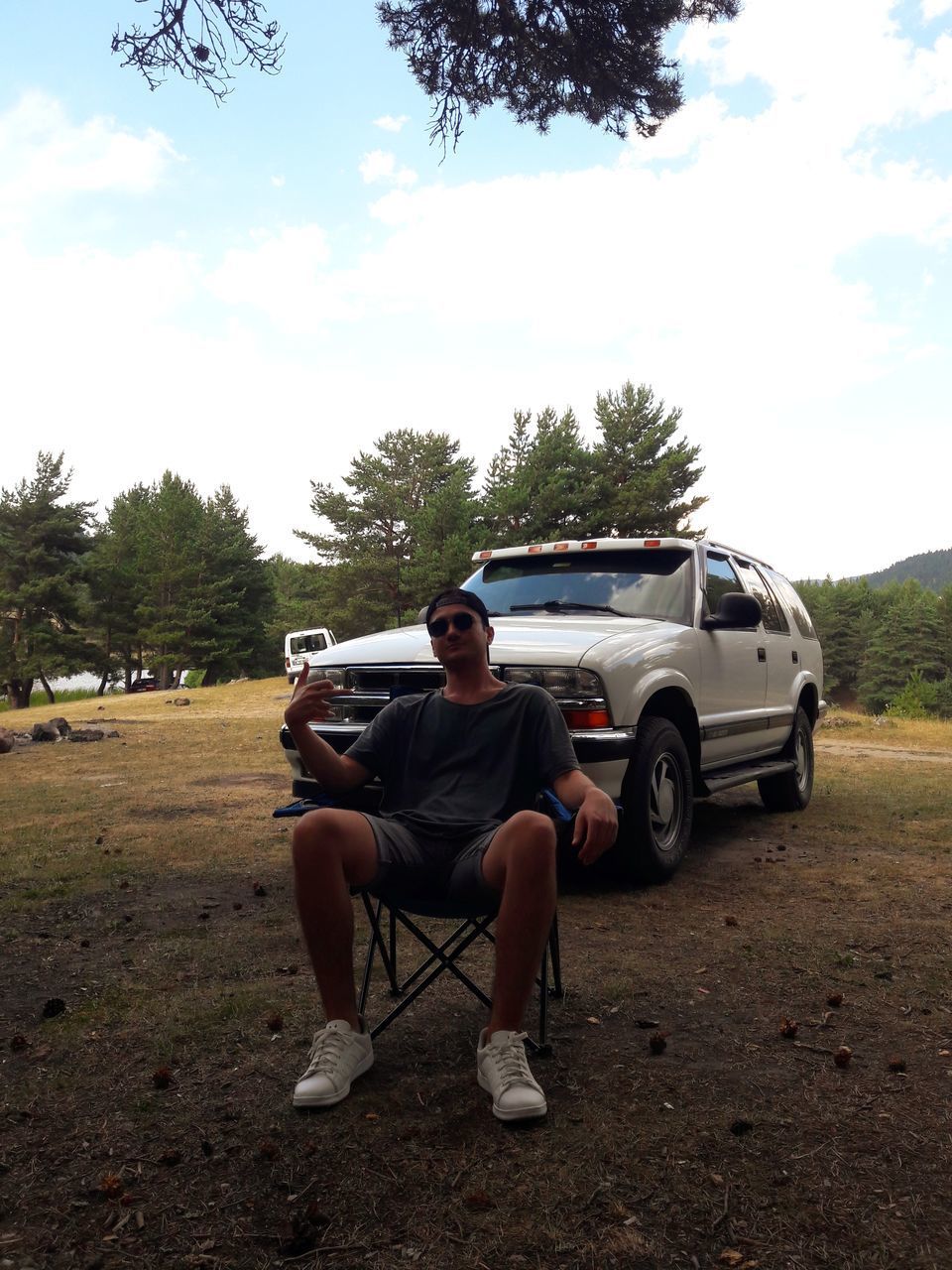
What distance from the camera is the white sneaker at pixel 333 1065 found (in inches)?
106

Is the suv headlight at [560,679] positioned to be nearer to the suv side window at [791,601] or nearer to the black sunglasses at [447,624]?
the black sunglasses at [447,624]

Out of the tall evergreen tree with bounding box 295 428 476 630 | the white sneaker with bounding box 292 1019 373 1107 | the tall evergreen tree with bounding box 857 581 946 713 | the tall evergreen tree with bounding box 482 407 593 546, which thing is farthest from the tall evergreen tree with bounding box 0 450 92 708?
the tall evergreen tree with bounding box 857 581 946 713

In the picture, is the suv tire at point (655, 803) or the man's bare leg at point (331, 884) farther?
the suv tire at point (655, 803)

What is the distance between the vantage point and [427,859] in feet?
9.77

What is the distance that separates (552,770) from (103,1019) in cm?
184

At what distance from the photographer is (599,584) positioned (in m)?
6.24

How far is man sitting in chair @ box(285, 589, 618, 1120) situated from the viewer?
2.71 metres

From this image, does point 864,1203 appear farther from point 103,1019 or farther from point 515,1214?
point 103,1019

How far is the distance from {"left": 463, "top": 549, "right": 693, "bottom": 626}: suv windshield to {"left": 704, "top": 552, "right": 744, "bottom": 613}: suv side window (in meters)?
0.29

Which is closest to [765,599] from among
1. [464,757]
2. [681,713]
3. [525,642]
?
[681,713]

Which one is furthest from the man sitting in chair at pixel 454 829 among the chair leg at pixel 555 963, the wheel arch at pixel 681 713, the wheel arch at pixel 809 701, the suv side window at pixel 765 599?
the wheel arch at pixel 809 701

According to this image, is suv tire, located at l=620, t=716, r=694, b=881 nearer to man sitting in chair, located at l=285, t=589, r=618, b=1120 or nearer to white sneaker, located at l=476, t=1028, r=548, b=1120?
man sitting in chair, located at l=285, t=589, r=618, b=1120

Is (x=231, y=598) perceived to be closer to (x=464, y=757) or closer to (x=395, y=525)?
(x=395, y=525)

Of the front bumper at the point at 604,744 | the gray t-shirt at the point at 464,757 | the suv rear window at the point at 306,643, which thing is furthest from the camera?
the suv rear window at the point at 306,643
